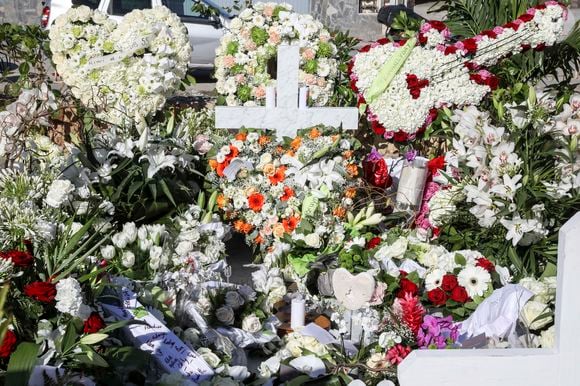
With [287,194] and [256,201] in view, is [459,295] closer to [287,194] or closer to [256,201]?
[287,194]

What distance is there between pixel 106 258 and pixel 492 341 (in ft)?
5.38

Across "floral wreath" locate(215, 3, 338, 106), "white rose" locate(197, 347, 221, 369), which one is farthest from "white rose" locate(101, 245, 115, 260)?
"floral wreath" locate(215, 3, 338, 106)

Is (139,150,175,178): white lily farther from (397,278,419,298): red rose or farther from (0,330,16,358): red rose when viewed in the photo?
(0,330,16,358): red rose

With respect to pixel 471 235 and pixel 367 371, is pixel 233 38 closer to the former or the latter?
pixel 471 235

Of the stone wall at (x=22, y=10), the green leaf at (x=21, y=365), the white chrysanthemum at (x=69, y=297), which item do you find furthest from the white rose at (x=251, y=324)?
the stone wall at (x=22, y=10)

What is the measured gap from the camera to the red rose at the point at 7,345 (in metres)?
2.27

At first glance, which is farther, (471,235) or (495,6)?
(495,6)

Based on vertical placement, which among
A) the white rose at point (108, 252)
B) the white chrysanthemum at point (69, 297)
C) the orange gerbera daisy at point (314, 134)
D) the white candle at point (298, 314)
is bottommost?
the white candle at point (298, 314)

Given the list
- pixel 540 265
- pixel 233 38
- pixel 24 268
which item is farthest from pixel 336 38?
pixel 24 268

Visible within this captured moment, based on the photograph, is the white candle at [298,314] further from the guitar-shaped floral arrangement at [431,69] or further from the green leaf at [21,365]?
the guitar-shaped floral arrangement at [431,69]

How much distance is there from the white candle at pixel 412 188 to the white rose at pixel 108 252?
166cm

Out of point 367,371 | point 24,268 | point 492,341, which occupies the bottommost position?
point 367,371

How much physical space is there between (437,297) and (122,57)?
2.60m

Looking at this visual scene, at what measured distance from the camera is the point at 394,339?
287 cm
